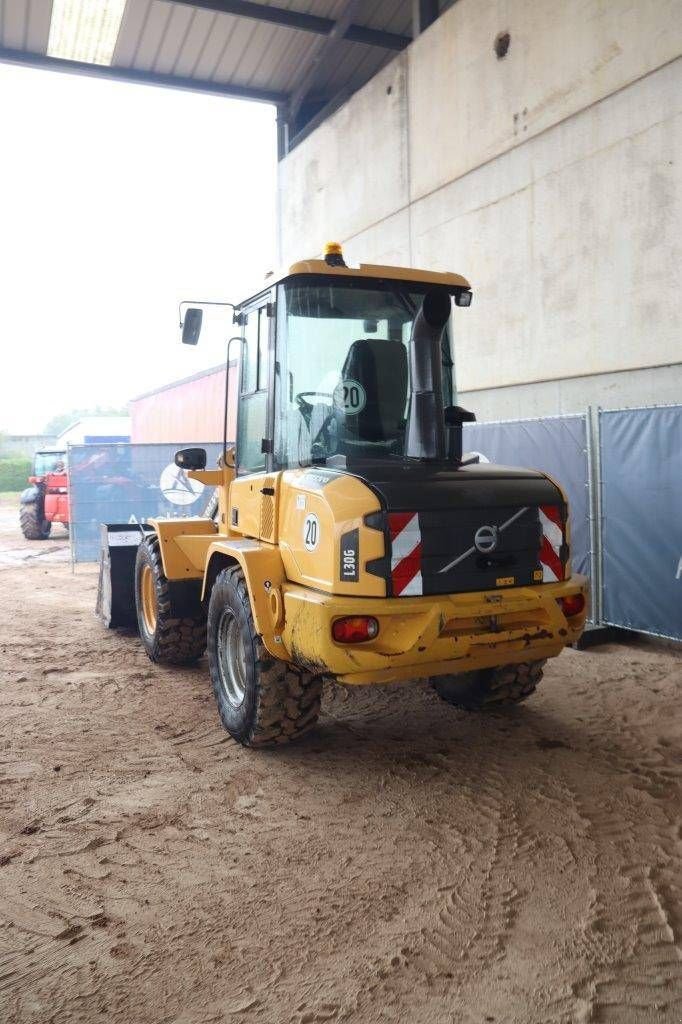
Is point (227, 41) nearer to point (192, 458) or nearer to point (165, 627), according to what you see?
point (192, 458)

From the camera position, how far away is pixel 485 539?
4.38 metres

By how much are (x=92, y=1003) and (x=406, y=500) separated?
249 centimetres

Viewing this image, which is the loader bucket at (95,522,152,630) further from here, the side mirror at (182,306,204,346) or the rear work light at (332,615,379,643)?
the rear work light at (332,615,379,643)

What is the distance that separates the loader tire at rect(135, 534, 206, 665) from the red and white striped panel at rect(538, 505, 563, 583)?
9.75ft

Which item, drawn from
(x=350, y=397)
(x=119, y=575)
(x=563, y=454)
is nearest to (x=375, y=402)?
(x=350, y=397)

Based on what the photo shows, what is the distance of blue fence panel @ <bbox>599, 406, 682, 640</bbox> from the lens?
6.87 meters

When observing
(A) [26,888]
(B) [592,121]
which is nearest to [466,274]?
(B) [592,121]

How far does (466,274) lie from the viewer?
34.1 feet

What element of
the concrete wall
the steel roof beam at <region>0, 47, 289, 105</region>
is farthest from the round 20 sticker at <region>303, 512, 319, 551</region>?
the steel roof beam at <region>0, 47, 289, 105</region>

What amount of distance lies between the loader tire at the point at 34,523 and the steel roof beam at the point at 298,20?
10.5 metres

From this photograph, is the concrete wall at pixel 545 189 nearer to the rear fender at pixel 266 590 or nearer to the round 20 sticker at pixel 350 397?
the round 20 sticker at pixel 350 397

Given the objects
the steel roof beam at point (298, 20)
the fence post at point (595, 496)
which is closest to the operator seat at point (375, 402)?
the fence post at point (595, 496)

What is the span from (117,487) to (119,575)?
5.21 m

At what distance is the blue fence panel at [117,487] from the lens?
12.7 meters
